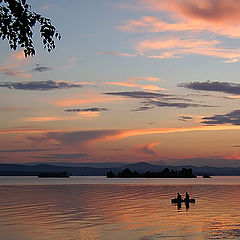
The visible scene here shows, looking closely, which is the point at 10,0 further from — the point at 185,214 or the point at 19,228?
the point at 185,214

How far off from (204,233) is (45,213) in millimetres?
28639

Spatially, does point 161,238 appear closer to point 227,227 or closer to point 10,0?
point 227,227

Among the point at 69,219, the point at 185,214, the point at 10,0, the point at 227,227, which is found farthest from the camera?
the point at 185,214

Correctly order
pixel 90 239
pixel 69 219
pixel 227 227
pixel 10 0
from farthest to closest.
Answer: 1. pixel 69 219
2. pixel 227 227
3. pixel 90 239
4. pixel 10 0

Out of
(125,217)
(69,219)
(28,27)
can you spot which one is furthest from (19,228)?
(28,27)

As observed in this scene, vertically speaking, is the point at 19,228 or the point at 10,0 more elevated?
the point at 10,0

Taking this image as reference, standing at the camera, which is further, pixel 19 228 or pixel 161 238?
pixel 19 228

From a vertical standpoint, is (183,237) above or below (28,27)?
below

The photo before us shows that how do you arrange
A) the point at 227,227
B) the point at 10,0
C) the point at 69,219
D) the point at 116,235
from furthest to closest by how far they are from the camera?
the point at 69,219 < the point at 227,227 < the point at 116,235 < the point at 10,0

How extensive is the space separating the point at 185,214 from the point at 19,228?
85.6 ft

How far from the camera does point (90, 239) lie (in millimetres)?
43344

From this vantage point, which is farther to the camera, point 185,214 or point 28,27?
point 185,214

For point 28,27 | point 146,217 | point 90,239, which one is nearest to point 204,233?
point 90,239

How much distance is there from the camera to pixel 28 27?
48.6ft
